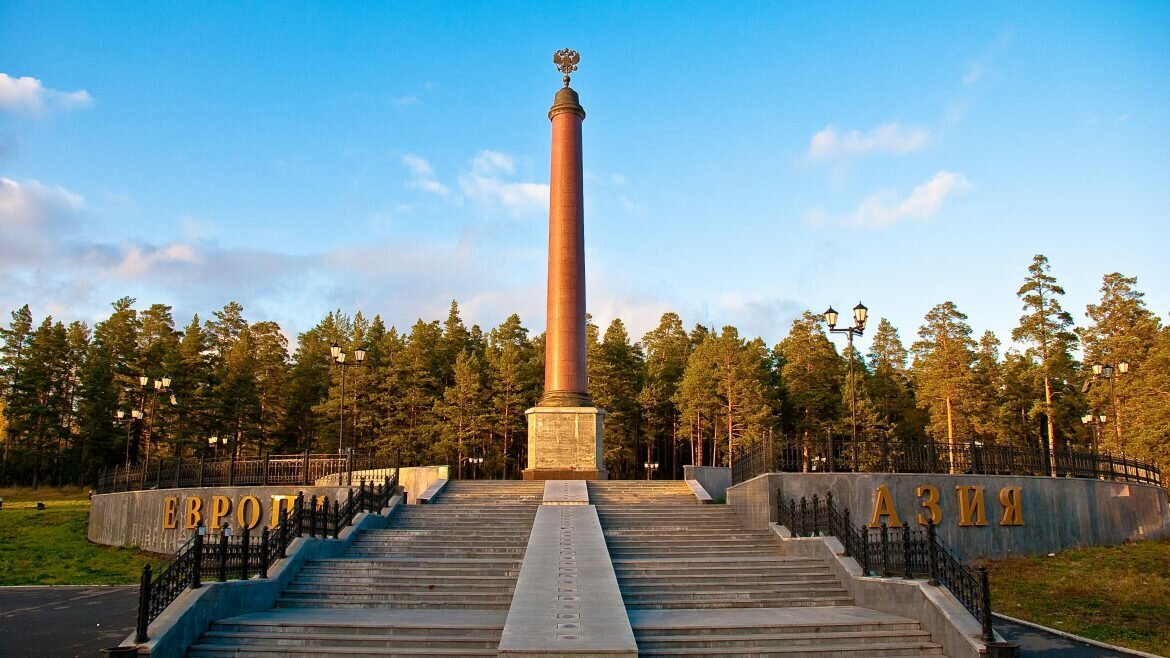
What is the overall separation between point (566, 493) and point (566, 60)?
17.7 m

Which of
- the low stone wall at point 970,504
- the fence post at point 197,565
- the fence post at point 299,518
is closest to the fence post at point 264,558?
the fence post at point 197,565

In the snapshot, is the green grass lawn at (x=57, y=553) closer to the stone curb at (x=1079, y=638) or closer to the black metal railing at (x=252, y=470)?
the black metal railing at (x=252, y=470)

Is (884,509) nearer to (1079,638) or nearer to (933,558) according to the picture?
(1079,638)

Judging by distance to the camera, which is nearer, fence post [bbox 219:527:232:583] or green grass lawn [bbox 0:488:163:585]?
fence post [bbox 219:527:232:583]

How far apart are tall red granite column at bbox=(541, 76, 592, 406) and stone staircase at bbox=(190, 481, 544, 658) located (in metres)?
7.89

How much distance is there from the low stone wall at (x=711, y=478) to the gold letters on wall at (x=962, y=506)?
23.3 ft

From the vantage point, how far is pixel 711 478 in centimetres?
2717

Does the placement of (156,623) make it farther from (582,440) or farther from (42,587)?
(582,440)

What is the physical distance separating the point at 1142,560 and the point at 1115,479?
20.7 ft

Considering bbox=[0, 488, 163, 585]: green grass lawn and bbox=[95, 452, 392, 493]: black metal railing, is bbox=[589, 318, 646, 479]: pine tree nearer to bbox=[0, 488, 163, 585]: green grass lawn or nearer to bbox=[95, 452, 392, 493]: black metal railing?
bbox=[95, 452, 392, 493]: black metal railing

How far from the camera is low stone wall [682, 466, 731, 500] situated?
87.6 feet

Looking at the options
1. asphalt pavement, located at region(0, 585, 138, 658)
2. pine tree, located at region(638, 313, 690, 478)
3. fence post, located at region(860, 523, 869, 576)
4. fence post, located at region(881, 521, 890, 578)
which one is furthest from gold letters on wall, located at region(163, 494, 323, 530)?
pine tree, located at region(638, 313, 690, 478)

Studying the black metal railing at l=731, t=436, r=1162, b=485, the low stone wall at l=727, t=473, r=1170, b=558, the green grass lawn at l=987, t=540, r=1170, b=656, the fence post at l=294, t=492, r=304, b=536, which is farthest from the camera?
the black metal railing at l=731, t=436, r=1162, b=485

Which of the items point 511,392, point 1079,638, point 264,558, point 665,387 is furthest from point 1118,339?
point 264,558
